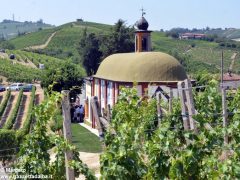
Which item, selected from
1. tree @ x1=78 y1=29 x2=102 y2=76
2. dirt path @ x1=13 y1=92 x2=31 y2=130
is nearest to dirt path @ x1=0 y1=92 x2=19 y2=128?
dirt path @ x1=13 y1=92 x2=31 y2=130

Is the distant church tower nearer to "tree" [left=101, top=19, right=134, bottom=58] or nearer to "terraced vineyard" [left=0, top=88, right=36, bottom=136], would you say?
"terraced vineyard" [left=0, top=88, right=36, bottom=136]

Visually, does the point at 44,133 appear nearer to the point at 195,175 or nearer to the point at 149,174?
the point at 149,174

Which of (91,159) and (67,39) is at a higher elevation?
(67,39)

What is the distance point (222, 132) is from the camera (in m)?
7.60

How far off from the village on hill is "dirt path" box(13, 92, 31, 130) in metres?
0.09

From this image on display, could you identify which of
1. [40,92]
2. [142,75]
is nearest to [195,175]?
[142,75]

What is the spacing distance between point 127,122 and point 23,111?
96.8 feet

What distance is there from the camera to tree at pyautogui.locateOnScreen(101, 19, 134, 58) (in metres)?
49.3

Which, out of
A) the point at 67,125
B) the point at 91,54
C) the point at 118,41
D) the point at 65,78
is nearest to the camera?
the point at 67,125

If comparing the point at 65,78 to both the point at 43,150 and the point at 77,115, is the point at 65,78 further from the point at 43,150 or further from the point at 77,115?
the point at 43,150

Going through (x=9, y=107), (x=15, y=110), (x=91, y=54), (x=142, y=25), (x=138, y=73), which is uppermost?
(x=142, y=25)

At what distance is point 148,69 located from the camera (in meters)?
26.5

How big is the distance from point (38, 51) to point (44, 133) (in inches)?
3671

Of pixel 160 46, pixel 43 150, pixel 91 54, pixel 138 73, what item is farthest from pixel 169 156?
pixel 160 46
